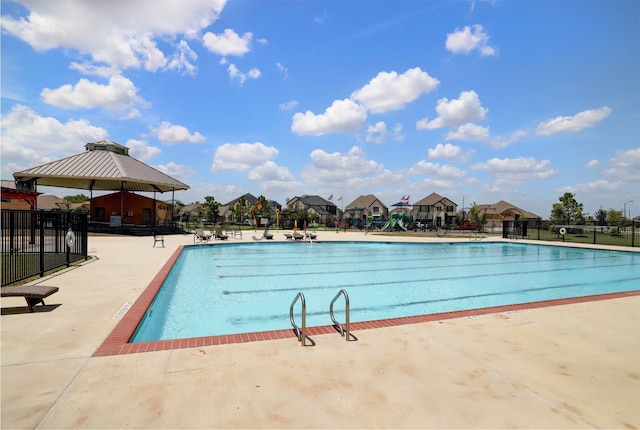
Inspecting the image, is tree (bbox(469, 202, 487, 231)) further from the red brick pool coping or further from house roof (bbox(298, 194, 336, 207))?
the red brick pool coping

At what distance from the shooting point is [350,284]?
39.5 feet

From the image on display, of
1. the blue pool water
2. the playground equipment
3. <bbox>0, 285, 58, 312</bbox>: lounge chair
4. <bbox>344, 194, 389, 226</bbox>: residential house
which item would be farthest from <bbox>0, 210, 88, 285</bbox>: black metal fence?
<bbox>344, 194, 389, 226</bbox>: residential house

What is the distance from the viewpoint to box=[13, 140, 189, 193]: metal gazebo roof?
3008cm

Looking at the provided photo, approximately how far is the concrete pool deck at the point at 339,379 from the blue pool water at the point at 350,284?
1672 mm

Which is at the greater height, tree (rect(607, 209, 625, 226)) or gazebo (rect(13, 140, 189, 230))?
gazebo (rect(13, 140, 189, 230))

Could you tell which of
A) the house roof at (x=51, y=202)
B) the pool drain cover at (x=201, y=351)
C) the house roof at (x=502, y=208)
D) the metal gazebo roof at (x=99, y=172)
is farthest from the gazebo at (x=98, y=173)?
the house roof at (x=502, y=208)

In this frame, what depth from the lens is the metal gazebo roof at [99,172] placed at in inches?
1184

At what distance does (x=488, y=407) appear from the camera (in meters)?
3.43

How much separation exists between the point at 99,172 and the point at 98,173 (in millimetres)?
287

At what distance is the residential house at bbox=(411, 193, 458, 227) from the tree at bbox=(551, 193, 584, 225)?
28908 mm

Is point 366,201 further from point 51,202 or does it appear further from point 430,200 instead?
point 51,202

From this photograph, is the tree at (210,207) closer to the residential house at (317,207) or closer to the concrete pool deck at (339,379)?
the residential house at (317,207)

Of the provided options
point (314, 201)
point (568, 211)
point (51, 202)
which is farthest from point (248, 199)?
point (568, 211)

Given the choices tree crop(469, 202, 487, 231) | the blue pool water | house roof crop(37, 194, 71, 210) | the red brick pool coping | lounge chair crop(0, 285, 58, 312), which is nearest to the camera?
the red brick pool coping
